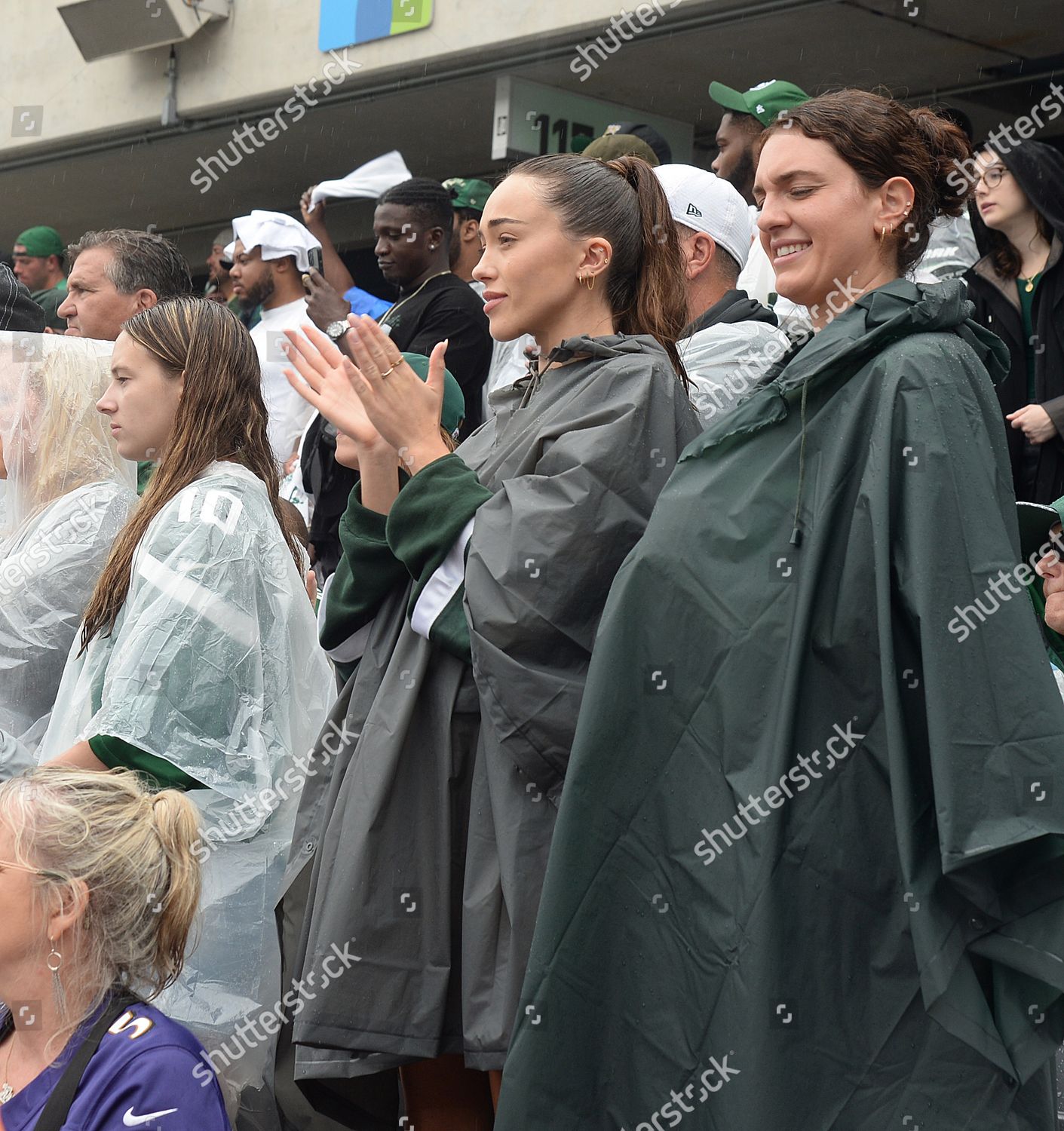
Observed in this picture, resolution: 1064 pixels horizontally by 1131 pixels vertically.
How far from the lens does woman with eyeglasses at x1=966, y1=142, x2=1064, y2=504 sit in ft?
15.5

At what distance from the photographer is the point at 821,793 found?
2068mm

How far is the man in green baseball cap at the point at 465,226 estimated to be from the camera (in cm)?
665

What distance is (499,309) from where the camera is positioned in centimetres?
288

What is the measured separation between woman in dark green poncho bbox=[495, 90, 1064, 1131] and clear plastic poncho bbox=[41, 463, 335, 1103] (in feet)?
3.33

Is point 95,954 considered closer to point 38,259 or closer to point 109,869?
point 109,869

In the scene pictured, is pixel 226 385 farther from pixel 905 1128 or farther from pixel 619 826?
pixel 905 1128

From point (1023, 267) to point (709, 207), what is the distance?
1480 mm

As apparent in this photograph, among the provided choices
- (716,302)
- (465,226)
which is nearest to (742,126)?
(465,226)

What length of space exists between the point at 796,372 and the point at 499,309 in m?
0.79

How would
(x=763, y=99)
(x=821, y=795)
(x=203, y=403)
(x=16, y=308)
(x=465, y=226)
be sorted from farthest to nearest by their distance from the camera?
(x=465, y=226) → (x=763, y=99) → (x=16, y=308) → (x=203, y=403) → (x=821, y=795)

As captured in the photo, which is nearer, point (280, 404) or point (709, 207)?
point (709, 207)

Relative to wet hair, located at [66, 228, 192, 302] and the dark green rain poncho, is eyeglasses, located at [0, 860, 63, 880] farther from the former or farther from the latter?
wet hair, located at [66, 228, 192, 302]

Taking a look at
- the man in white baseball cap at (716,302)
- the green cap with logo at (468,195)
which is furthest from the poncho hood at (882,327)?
the green cap with logo at (468,195)

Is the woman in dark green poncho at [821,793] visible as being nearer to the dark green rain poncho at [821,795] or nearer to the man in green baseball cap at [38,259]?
the dark green rain poncho at [821,795]
